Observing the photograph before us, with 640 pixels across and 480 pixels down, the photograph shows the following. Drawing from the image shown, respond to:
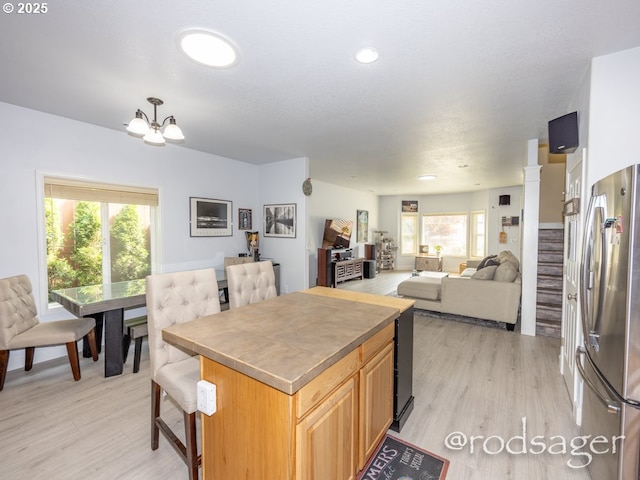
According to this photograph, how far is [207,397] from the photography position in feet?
4.16

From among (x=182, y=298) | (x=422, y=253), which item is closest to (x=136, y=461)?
(x=182, y=298)

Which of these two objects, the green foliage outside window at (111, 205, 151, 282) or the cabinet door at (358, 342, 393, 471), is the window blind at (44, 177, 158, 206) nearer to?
the green foliage outside window at (111, 205, 151, 282)

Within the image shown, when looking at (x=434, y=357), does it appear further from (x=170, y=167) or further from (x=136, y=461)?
(x=170, y=167)

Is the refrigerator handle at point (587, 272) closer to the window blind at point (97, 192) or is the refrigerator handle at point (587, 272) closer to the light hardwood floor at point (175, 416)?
the light hardwood floor at point (175, 416)

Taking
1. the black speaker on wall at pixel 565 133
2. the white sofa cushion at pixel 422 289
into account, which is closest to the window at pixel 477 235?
the white sofa cushion at pixel 422 289

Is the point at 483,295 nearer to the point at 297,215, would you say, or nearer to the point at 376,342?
the point at 297,215

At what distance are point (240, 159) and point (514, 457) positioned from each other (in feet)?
16.0

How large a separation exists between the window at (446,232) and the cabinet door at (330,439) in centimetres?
893

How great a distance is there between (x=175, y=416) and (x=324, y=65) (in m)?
2.82

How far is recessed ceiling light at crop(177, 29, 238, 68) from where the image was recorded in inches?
69.8

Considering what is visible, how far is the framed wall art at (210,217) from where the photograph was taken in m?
4.37

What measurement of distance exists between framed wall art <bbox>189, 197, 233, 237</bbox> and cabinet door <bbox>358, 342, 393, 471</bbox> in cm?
357

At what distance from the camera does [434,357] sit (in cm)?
317

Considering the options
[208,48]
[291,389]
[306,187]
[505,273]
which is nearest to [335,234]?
[306,187]
